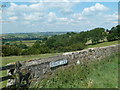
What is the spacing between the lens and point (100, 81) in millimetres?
5625

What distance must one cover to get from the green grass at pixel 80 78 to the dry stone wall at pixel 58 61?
0.99 feet

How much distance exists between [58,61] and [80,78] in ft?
4.08

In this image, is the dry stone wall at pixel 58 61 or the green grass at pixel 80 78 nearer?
the green grass at pixel 80 78

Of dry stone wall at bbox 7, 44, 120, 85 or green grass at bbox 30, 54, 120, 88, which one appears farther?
dry stone wall at bbox 7, 44, 120, 85

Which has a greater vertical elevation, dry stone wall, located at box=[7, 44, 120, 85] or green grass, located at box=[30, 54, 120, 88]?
dry stone wall, located at box=[7, 44, 120, 85]

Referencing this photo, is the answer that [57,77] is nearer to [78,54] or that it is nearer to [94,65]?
[78,54]

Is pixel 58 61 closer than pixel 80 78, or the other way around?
pixel 80 78

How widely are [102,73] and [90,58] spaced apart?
189 centimetres

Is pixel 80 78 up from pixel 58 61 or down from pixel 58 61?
down

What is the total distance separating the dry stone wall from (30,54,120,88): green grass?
30cm

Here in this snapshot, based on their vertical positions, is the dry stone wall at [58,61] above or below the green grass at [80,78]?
above

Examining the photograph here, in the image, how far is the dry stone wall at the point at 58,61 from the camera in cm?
546

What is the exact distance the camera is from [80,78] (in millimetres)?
5855

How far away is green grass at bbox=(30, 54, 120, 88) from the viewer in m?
5.27
